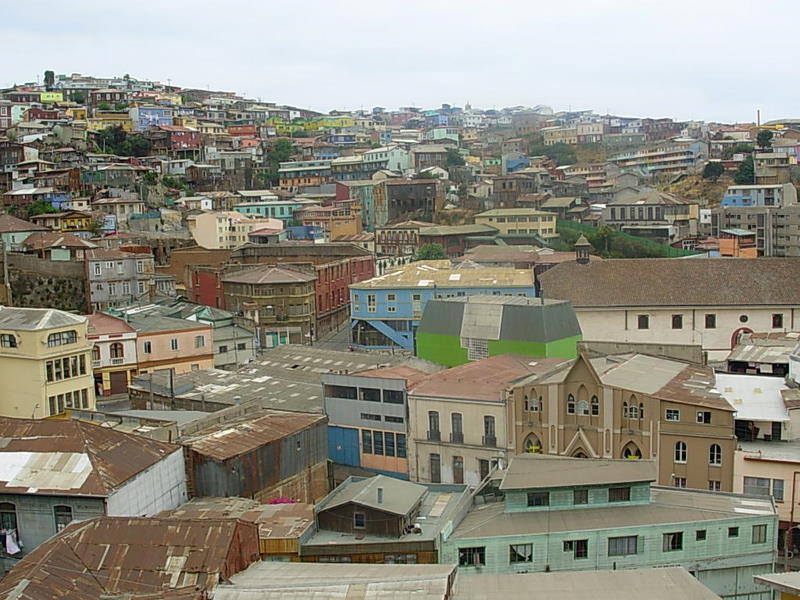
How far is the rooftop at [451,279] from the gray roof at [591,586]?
3336 cm

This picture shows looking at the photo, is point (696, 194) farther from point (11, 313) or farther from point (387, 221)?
point (11, 313)

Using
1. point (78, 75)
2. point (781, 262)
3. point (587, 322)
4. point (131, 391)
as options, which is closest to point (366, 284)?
point (587, 322)

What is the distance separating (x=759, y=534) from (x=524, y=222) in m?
61.1

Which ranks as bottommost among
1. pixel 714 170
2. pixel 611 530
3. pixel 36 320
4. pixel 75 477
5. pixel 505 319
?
pixel 611 530

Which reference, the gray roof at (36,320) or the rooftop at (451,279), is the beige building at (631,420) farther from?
the rooftop at (451,279)

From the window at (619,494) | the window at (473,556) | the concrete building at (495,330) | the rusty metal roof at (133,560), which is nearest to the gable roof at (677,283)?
the concrete building at (495,330)

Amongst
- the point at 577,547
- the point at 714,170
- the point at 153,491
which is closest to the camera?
the point at 577,547

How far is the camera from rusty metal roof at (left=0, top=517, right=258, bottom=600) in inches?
684

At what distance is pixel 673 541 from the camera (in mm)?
22531

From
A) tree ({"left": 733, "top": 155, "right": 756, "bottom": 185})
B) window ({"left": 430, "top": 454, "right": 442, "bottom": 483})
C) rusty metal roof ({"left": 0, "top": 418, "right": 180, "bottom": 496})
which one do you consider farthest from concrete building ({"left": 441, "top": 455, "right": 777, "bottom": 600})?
tree ({"left": 733, "top": 155, "right": 756, "bottom": 185})

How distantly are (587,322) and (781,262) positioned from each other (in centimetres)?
1123

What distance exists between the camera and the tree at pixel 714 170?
99.6 m

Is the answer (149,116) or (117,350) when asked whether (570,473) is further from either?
(149,116)

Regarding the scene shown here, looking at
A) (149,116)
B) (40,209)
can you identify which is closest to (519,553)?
(40,209)
